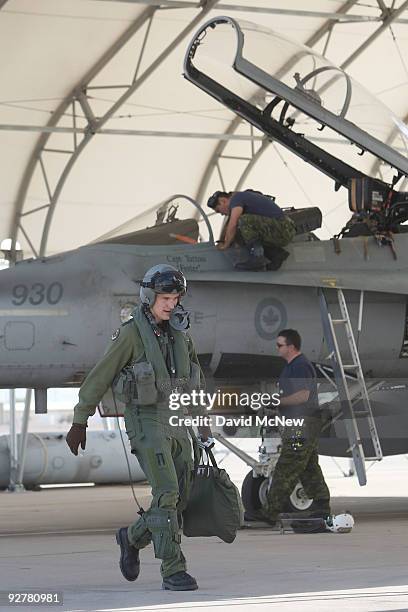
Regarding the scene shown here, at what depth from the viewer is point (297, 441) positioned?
374 inches

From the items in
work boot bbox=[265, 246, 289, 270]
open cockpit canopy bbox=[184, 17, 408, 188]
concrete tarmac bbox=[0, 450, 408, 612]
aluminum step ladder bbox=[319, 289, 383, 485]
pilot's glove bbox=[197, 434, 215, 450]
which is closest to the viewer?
concrete tarmac bbox=[0, 450, 408, 612]

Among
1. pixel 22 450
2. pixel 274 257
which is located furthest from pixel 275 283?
pixel 22 450

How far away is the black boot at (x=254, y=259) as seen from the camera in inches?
408

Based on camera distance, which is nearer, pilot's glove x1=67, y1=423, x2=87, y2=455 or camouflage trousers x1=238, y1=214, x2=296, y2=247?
pilot's glove x1=67, y1=423, x2=87, y2=455

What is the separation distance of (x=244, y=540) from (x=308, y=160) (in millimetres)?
4259

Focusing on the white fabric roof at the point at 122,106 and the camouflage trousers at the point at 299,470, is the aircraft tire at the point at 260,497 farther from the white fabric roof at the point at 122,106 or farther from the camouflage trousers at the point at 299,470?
the white fabric roof at the point at 122,106

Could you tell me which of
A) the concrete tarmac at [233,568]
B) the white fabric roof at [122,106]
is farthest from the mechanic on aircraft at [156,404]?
the white fabric roof at [122,106]

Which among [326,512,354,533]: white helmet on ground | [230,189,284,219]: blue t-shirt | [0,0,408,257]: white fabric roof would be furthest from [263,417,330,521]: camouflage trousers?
[0,0,408,257]: white fabric roof

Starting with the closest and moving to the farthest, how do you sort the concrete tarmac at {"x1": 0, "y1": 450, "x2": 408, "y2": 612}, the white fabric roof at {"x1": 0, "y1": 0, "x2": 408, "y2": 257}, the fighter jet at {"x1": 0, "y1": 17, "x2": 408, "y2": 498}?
the concrete tarmac at {"x1": 0, "y1": 450, "x2": 408, "y2": 612}, the fighter jet at {"x1": 0, "y1": 17, "x2": 408, "y2": 498}, the white fabric roof at {"x1": 0, "y1": 0, "x2": 408, "y2": 257}

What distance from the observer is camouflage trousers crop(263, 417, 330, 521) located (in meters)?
9.50

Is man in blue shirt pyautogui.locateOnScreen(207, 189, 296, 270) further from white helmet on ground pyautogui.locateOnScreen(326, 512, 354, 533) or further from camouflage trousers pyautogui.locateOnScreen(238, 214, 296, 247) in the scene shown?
white helmet on ground pyautogui.locateOnScreen(326, 512, 354, 533)

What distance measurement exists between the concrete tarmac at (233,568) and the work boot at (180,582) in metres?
0.05

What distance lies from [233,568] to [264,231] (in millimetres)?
4032

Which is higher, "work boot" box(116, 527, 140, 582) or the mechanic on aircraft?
the mechanic on aircraft
